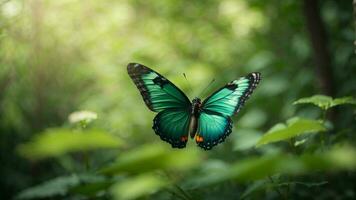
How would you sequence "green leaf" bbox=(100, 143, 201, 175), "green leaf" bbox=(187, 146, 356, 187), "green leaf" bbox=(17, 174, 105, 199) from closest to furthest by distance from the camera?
"green leaf" bbox=(187, 146, 356, 187), "green leaf" bbox=(100, 143, 201, 175), "green leaf" bbox=(17, 174, 105, 199)

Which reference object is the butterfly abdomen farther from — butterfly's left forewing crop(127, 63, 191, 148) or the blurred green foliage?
the blurred green foliage

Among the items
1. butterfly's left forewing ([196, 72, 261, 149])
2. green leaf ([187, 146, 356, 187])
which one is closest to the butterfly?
butterfly's left forewing ([196, 72, 261, 149])

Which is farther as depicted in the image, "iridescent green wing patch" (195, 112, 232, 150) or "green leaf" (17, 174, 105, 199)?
"iridescent green wing patch" (195, 112, 232, 150)

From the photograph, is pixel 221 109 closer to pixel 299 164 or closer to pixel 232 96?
pixel 232 96

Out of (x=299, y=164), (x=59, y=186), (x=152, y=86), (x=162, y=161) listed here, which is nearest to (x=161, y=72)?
(x=152, y=86)

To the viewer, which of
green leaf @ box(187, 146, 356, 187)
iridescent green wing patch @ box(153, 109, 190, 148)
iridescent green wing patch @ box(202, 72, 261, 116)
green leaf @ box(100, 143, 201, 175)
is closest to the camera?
green leaf @ box(187, 146, 356, 187)

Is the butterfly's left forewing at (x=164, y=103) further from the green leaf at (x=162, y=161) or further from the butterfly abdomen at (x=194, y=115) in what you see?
the green leaf at (x=162, y=161)

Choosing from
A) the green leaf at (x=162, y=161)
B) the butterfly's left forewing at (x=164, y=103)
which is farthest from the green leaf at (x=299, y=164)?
the butterfly's left forewing at (x=164, y=103)

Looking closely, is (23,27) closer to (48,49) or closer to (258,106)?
(48,49)
